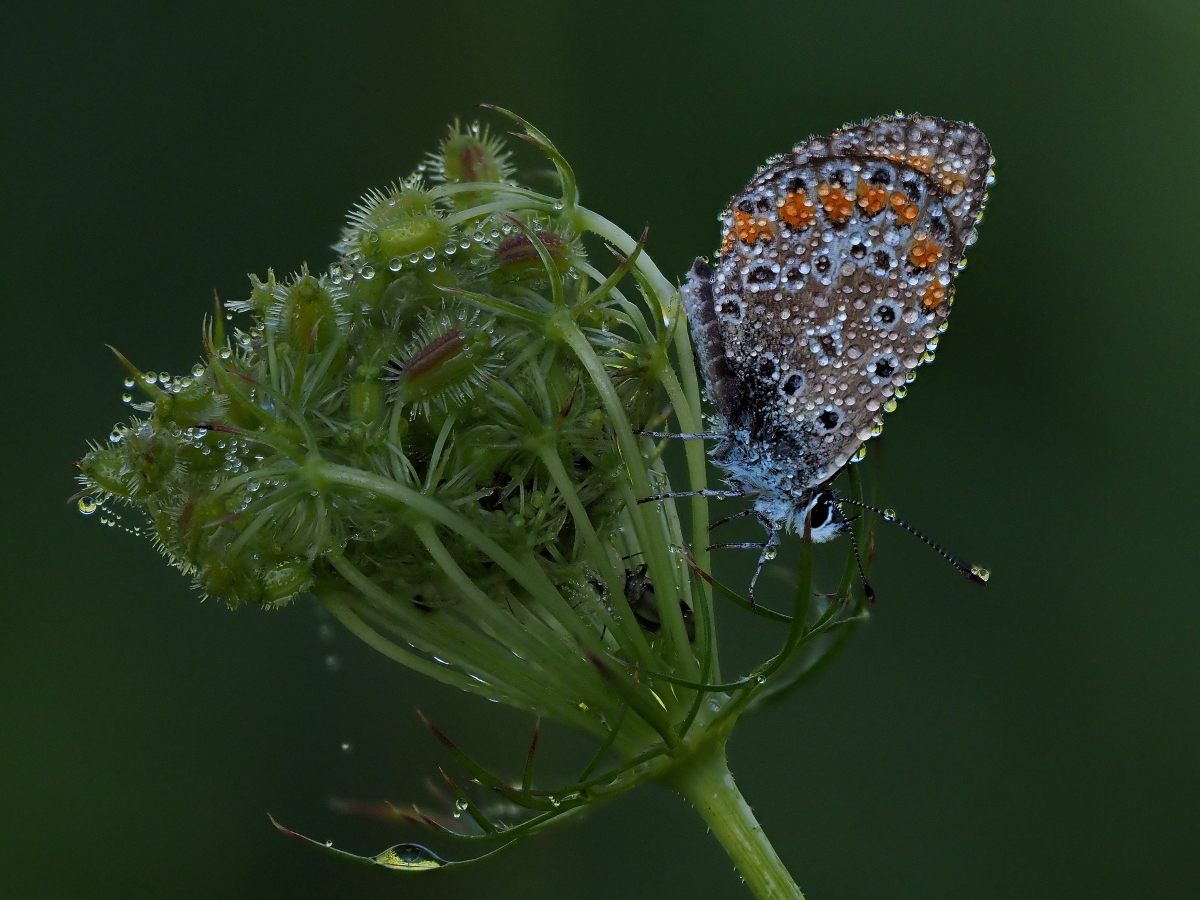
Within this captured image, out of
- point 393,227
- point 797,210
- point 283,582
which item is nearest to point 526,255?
point 393,227

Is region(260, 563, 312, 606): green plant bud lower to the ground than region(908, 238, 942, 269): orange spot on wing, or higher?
lower

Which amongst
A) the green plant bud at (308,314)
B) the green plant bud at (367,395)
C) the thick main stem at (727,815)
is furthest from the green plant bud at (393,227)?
the thick main stem at (727,815)

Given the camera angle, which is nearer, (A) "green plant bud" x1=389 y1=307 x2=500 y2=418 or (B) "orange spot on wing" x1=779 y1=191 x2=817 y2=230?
(A) "green plant bud" x1=389 y1=307 x2=500 y2=418

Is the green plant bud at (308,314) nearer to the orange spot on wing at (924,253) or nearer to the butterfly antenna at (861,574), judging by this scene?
the butterfly antenna at (861,574)

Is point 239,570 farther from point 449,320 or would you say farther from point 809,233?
point 809,233

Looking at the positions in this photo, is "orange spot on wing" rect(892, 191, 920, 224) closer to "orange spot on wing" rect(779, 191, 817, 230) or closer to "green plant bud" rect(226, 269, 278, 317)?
"orange spot on wing" rect(779, 191, 817, 230)

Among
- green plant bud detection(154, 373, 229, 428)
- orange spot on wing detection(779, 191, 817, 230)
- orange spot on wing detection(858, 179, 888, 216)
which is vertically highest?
orange spot on wing detection(858, 179, 888, 216)

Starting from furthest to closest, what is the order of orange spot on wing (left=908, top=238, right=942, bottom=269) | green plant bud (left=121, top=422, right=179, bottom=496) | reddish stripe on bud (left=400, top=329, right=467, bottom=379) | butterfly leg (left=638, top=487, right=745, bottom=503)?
orange spot on wing (left=908, top=238, right=942, bottom=269) → butterfly leg (left=638, top=487, right=745, bottom=503) → green plant bud (left=121, top=422, right=179, bottom=496) → reddish stripe on bud (left=400, top=329, right=467, bottom=379)

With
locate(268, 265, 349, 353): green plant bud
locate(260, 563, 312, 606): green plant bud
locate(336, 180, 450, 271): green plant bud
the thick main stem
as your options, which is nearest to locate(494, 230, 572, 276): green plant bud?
locate(336, 180, 450, 271): green plant bud
